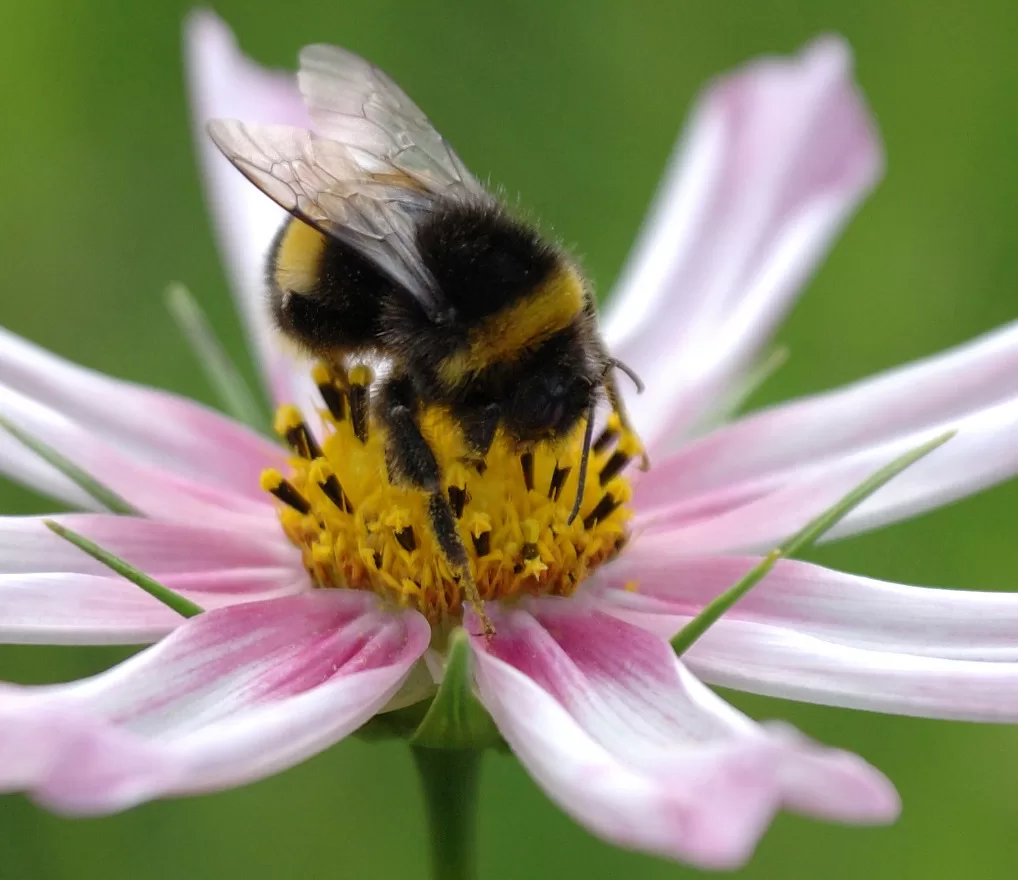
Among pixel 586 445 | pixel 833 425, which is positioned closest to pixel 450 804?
pixel 586 445

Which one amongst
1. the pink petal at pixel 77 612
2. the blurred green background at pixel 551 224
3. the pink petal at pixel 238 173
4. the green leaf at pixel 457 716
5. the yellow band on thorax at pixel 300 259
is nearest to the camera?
the green leaf at pixel 457 716

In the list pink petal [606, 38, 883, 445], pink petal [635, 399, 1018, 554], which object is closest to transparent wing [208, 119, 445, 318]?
pink petal [635, 399, 1018, 554]

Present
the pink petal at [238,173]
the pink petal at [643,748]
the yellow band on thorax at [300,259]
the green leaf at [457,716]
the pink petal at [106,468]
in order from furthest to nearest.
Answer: the pink petal at [238,173] < the pink petal at [106,468] < the yellow band on thorax at [300,259] < the green leaf at [457,716] < the pink petal at [643,748]

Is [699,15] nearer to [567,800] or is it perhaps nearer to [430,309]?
[430,309]

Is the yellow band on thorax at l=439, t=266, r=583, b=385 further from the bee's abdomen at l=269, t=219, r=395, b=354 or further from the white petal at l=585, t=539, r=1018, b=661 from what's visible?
the white petal at l=585, t=539, r=1018, b=661

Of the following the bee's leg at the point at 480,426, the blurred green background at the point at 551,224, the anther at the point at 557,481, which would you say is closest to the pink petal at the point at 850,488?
the anther at the point at 557,481

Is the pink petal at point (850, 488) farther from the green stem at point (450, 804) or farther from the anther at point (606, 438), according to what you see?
the green stem at point (450, 804)
